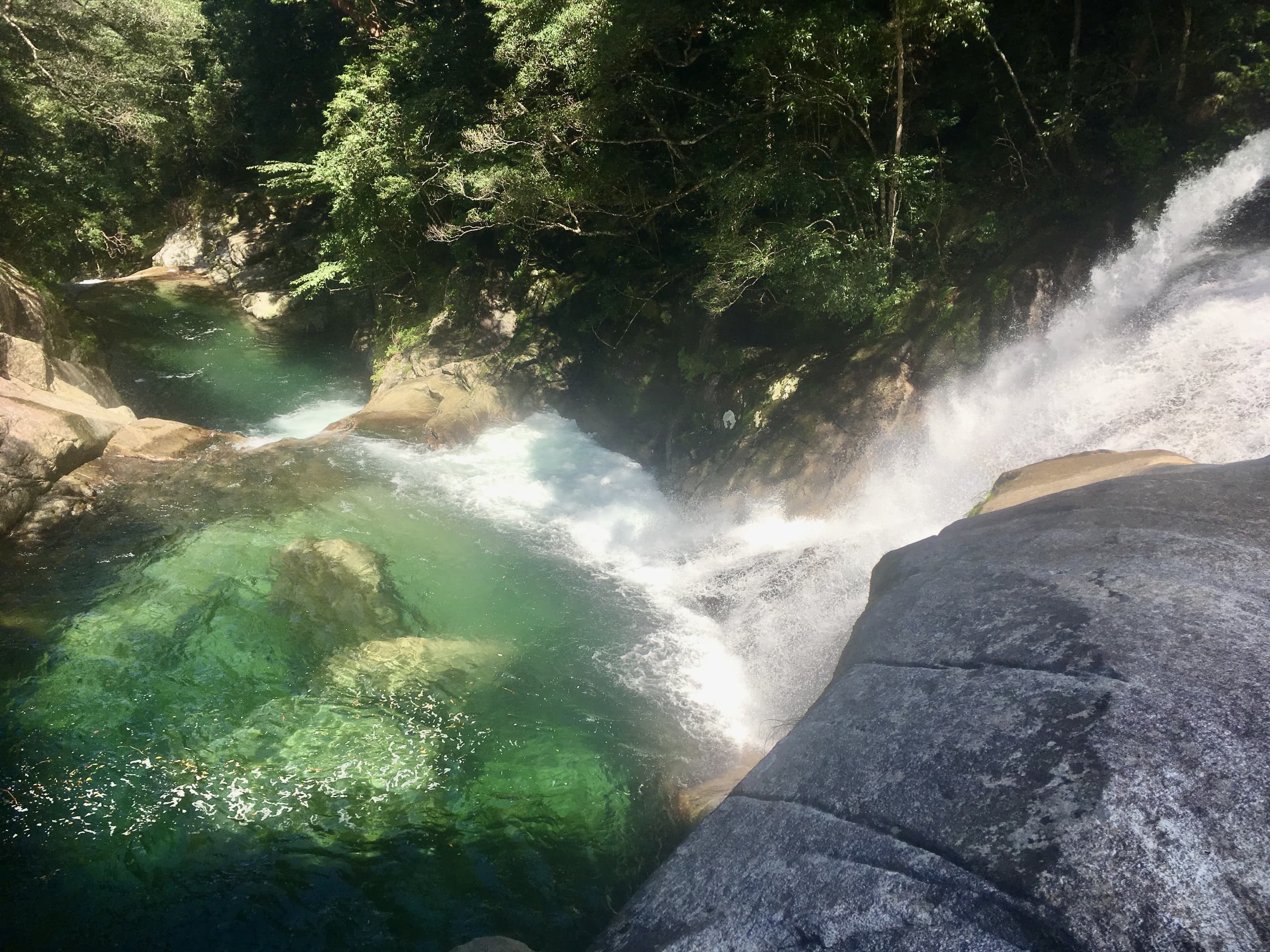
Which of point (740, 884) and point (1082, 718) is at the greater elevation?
point (1082, 718)

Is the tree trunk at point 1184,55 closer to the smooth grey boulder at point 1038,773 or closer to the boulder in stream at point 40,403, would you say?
the smooth grey boulder at point 1038,773

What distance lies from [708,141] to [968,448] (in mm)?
5664

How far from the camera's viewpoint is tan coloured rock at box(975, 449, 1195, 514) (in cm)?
659

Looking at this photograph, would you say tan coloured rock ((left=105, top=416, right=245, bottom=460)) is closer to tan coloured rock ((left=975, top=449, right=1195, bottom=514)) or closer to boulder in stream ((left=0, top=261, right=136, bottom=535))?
boulder in stream ((left=0, top=261, right=136, bottom=535))

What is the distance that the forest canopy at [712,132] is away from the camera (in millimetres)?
8500

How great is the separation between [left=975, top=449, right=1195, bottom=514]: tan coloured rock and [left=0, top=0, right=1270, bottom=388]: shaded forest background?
2922mm

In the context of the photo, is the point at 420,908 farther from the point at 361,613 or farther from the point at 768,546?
the point at 768,546

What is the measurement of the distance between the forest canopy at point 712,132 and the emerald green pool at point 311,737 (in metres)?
5.41

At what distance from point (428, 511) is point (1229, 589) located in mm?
9536

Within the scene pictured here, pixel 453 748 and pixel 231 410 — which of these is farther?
pixel 231 410

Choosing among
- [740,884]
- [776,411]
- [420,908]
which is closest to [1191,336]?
[776,411]

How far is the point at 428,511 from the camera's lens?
11.1m

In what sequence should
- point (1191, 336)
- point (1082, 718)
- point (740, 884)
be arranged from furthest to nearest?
point (1191, 336) → point (740, 884) → point (1082, 718)

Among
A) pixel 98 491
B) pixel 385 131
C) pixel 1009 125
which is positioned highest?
pixel 385 131
